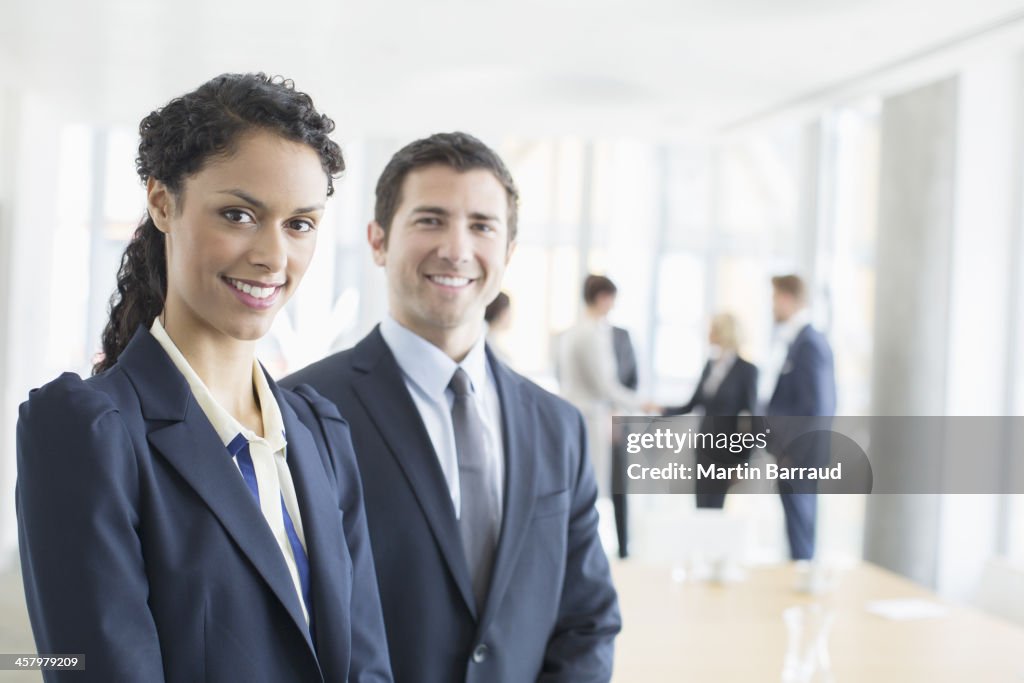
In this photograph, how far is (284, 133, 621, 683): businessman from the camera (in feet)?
4.98

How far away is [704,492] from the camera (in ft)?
17.1

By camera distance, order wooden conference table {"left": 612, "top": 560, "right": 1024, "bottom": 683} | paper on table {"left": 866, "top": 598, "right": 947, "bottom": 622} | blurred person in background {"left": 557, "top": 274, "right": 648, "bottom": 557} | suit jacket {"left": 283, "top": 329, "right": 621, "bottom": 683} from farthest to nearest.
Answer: blurred person in background {"left": 557, "top": 274, "right": 648, "bottom": 557} → paper on table {"left": 866, "top": 598, "right": 947, "bottom": 622} → wooden conference table {"left": 612, "top": 560, "right": 1024, "bottom": 683} → suit jacket {"left": 283, "top": 329, "right": 621, "bottom": 683}

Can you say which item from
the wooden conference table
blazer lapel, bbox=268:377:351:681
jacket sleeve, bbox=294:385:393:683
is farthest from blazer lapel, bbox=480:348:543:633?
the wooden conference table

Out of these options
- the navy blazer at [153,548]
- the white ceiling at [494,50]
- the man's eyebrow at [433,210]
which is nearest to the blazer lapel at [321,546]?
the navy blazer at [153,548]

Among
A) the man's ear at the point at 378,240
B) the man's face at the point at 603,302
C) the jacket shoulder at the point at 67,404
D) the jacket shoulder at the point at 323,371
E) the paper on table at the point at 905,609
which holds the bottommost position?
the paper on table at the point at 905,609

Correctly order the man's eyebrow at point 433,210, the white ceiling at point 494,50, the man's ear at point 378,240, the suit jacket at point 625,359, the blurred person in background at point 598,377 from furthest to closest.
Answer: the suit jacket at point 625,359 → the blurred person in background at point 598,377 → the white ceiling at point 494,50 → the man's ear at point 378,240 → the man's eyebrow at point 433,210

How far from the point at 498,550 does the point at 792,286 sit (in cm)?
417

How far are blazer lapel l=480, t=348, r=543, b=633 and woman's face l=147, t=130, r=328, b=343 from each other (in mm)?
584

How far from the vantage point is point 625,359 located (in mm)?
6039

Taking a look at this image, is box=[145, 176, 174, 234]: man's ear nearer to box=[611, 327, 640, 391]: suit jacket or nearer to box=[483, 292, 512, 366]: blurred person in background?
box=[483, 292, 512, 366]: blurred person in background

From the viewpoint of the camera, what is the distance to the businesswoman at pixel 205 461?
98cm

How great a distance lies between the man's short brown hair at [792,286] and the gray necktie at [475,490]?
13.2ft

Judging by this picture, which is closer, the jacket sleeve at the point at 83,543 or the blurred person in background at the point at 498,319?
the jacket sleeve at the point at 83,543

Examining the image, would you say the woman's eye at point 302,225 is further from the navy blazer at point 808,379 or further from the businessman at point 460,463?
the navy blazer at point 808,379
